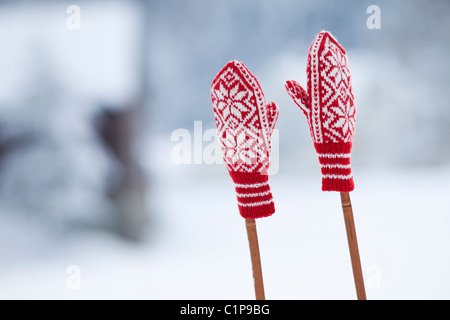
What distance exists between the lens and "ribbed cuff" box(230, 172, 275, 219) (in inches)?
34.3

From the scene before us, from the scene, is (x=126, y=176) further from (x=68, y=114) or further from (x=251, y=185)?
(x=251, y=185)

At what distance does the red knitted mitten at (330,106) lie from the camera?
874 mm

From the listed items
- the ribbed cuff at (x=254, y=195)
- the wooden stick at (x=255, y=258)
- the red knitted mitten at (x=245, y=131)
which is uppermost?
the red knitted mitten at (x=245, y=131)

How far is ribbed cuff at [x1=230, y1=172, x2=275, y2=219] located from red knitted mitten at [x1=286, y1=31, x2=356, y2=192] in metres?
0.13

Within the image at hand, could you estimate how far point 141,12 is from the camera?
5.59 feet

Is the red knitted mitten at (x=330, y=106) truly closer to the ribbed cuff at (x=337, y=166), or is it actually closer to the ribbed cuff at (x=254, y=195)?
the ribbed cuff at (x=337, y=166)

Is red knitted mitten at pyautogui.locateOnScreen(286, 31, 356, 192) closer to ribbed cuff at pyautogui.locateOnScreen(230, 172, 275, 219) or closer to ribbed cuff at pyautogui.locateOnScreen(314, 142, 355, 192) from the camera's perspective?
ribbed cuff at pyautogui.locateOnScreen(314, 142, 355, 192)

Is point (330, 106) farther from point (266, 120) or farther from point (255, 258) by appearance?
point (255, 258)

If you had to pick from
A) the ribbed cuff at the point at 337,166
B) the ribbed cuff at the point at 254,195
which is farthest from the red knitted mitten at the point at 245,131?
the ribbed cuff at the point at 337,166

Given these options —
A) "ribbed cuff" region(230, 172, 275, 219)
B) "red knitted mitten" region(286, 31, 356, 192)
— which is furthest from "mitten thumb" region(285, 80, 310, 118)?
"ribbed cuff" region(230, 172, 275, 219)

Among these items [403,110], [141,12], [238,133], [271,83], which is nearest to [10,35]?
[141,12]

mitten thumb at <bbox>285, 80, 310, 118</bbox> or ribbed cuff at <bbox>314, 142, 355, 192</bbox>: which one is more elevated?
mitten thumb at <bbox>285, 80, 310, 118</bbox>

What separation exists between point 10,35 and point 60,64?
0.20 metres

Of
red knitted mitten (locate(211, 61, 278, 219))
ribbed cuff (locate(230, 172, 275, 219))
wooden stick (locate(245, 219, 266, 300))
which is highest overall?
red knitted mitten (locate(211, 61, 278, 219))
